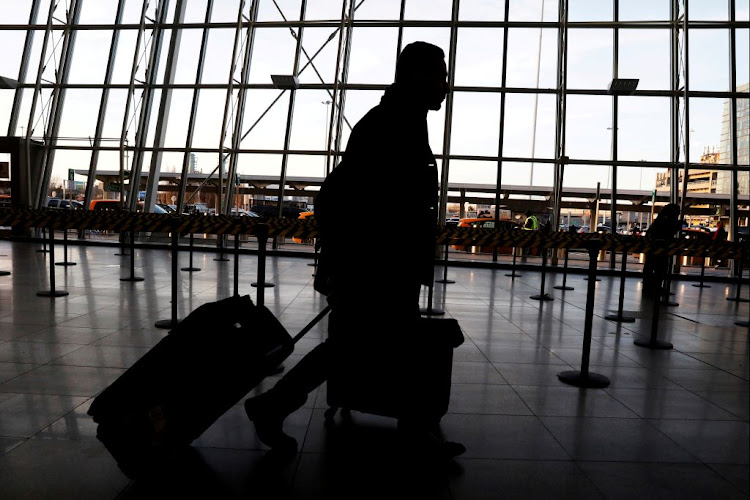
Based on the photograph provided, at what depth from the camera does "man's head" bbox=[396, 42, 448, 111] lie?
2.21 meters

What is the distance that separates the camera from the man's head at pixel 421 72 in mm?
2207

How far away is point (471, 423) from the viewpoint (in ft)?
9.88

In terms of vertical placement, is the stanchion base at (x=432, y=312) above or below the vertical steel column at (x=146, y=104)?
below

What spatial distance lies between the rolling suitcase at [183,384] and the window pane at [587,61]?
12.2 m

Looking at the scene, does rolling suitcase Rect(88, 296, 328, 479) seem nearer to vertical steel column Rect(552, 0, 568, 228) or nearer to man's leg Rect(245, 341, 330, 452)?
man's leg Rect(245, 341, 330, 452)

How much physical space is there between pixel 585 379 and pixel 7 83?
1625 centimetres

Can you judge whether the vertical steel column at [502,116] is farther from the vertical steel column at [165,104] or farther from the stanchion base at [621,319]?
the vertical steel column at [165,104]

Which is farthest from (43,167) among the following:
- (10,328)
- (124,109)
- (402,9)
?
(10,328)

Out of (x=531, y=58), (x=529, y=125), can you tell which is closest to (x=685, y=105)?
(x=529, y=125)

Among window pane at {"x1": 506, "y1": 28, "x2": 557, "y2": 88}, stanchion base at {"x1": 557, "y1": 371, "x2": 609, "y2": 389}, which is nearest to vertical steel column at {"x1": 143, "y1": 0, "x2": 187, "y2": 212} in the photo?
window pane at {"x1": 506, "y1": 28, "x2": 557, "y2": 88}

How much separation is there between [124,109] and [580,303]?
12.2m

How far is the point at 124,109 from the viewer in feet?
46.0

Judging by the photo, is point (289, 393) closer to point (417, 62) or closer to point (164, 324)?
point (417, 62)

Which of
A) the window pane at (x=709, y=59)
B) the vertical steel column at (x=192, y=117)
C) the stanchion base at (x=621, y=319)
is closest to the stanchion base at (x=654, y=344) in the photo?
the stanchion base at (x=621, y=319)
